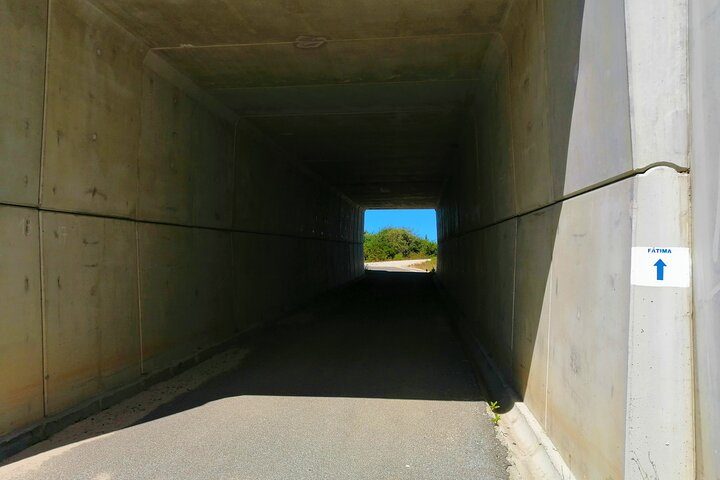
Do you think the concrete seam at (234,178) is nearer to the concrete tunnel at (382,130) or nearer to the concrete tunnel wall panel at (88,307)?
the concrete tunnel at (382,130)

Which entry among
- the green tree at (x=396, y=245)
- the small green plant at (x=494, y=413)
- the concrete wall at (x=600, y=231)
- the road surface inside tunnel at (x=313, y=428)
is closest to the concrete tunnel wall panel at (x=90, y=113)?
the road surface inside tunnel at (x=313, y=428)

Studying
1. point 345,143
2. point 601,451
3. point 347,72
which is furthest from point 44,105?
point 345,143

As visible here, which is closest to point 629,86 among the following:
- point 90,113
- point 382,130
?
point 90,113

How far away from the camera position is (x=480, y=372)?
689 cm

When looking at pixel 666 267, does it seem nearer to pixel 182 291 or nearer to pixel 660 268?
pixel 660 268

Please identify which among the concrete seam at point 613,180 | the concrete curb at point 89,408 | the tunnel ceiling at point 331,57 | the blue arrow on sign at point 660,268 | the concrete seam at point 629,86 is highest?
the tunnel ceiling at point 331,57

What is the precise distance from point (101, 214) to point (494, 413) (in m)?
4.75

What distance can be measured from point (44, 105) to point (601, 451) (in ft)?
17.7

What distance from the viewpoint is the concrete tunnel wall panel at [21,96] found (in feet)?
14.4

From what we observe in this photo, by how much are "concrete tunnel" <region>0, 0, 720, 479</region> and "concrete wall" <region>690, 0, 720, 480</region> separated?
0.01m

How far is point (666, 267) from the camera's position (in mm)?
2588

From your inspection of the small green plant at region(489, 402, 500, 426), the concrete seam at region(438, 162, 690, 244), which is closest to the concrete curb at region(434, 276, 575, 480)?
the small green plant at region(489, 402, 500, 426)

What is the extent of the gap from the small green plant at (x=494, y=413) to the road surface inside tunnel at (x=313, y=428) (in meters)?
0.10

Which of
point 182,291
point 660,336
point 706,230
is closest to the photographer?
point 706,230
